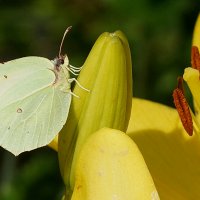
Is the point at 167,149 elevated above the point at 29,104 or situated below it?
below

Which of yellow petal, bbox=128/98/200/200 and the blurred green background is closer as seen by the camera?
yellow petal, bbox=128/98/200/200

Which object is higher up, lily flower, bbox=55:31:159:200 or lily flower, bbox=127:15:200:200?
lily flower, bbox=55:31:159:200

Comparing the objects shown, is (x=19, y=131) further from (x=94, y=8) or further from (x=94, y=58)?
(x=94, y=8)

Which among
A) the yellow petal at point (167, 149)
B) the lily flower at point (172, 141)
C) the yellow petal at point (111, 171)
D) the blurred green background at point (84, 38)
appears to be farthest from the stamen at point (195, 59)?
the blurred green background at point (84, 38)

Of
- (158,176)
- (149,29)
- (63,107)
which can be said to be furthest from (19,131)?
(149,29)

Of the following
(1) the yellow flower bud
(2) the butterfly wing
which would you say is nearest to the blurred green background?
(2) the butterfly wing

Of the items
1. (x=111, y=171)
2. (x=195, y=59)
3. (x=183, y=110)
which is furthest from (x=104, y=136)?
(x=195, y=59)

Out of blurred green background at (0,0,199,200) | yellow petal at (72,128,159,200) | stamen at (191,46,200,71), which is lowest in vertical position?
blurred green background at (0,0,199,200)

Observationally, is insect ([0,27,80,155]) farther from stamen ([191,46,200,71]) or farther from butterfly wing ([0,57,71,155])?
stamen ([191,46,200,71])

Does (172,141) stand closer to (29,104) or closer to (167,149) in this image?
(167,149)
